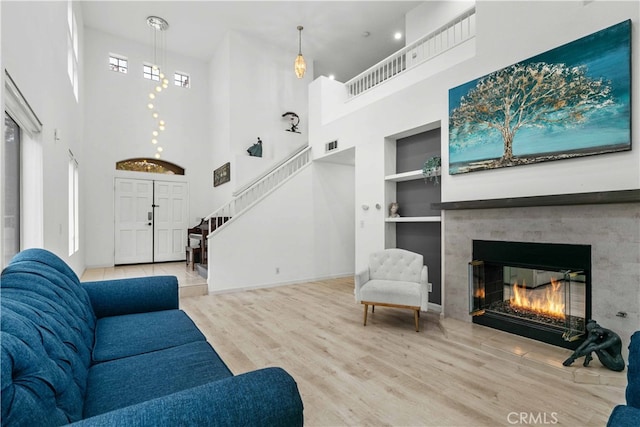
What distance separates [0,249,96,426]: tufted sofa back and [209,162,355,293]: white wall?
3.59 m

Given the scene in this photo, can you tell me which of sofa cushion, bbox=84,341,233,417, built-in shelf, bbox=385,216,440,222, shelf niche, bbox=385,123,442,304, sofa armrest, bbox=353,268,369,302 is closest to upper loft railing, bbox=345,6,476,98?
shelf niche, bbox=385,123,442,304

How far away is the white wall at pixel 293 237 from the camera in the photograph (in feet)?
18.2

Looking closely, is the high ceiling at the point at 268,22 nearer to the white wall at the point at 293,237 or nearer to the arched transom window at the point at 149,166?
the arched transom window at the point at 149,166

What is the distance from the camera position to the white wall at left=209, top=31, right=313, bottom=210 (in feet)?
24.4

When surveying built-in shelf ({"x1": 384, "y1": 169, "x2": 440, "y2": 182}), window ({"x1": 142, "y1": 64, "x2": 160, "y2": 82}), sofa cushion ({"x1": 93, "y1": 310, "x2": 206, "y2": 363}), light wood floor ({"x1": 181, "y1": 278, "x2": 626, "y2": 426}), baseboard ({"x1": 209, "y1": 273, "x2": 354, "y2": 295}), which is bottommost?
baseboard ({"x1": 209, "y1": 273, "x2": 354, "y2": 295})

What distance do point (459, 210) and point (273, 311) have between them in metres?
2.84

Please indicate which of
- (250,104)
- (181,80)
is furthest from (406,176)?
(181,80)

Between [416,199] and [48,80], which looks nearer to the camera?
[48,80]

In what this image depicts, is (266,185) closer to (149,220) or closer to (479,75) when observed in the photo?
(149,220)

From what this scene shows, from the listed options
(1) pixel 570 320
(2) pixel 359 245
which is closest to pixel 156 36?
(2) pixel 359 245

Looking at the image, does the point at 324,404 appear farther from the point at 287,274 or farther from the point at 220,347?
the point at 287,274

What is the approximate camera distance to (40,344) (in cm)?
105

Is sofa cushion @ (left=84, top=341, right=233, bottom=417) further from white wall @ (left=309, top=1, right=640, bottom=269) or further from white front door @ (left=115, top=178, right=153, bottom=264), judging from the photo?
white front door @ (left=115, top=178, right=153, bottom=264)

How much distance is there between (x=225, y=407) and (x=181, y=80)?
30.5 ft
